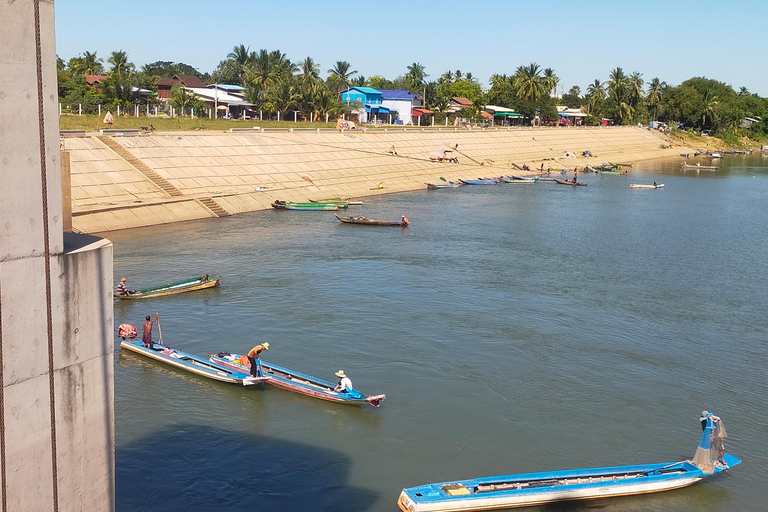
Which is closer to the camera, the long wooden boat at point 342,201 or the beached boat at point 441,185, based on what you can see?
the long wooden boat at point 342,201

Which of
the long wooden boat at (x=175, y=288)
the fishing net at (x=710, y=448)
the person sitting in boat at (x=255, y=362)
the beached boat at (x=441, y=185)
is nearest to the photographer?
the fishing net at (x=710, y=448)

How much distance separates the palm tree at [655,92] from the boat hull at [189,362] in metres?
173

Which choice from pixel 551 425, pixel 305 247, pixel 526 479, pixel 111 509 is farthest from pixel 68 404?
pixel 305 247

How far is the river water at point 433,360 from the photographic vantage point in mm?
20625

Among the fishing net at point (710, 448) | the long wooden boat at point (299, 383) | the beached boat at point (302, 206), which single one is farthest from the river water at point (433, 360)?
the beached boat at point (302, 206)

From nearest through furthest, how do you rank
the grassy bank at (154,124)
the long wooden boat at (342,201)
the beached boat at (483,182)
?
the long wooden boat at (342,201)
the grassy bank at (154,124)
the beached boat at (483,182)

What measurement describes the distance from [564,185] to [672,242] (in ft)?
126

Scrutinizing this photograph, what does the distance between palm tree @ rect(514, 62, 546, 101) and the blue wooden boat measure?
139294 mm

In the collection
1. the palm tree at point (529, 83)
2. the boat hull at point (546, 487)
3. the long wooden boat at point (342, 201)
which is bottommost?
the boat hull at point (546, 487)

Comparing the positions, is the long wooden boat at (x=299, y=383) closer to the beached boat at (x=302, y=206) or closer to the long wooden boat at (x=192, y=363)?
the long wooden boat at (x=192, y=363)

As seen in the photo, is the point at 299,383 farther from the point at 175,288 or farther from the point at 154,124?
the point at 154,124

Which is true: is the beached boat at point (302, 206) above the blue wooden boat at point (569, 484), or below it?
above

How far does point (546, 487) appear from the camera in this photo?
18.9 m

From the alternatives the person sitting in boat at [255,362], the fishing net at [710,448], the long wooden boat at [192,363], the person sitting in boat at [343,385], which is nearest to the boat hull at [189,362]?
the long wooden boat at [192,363]
